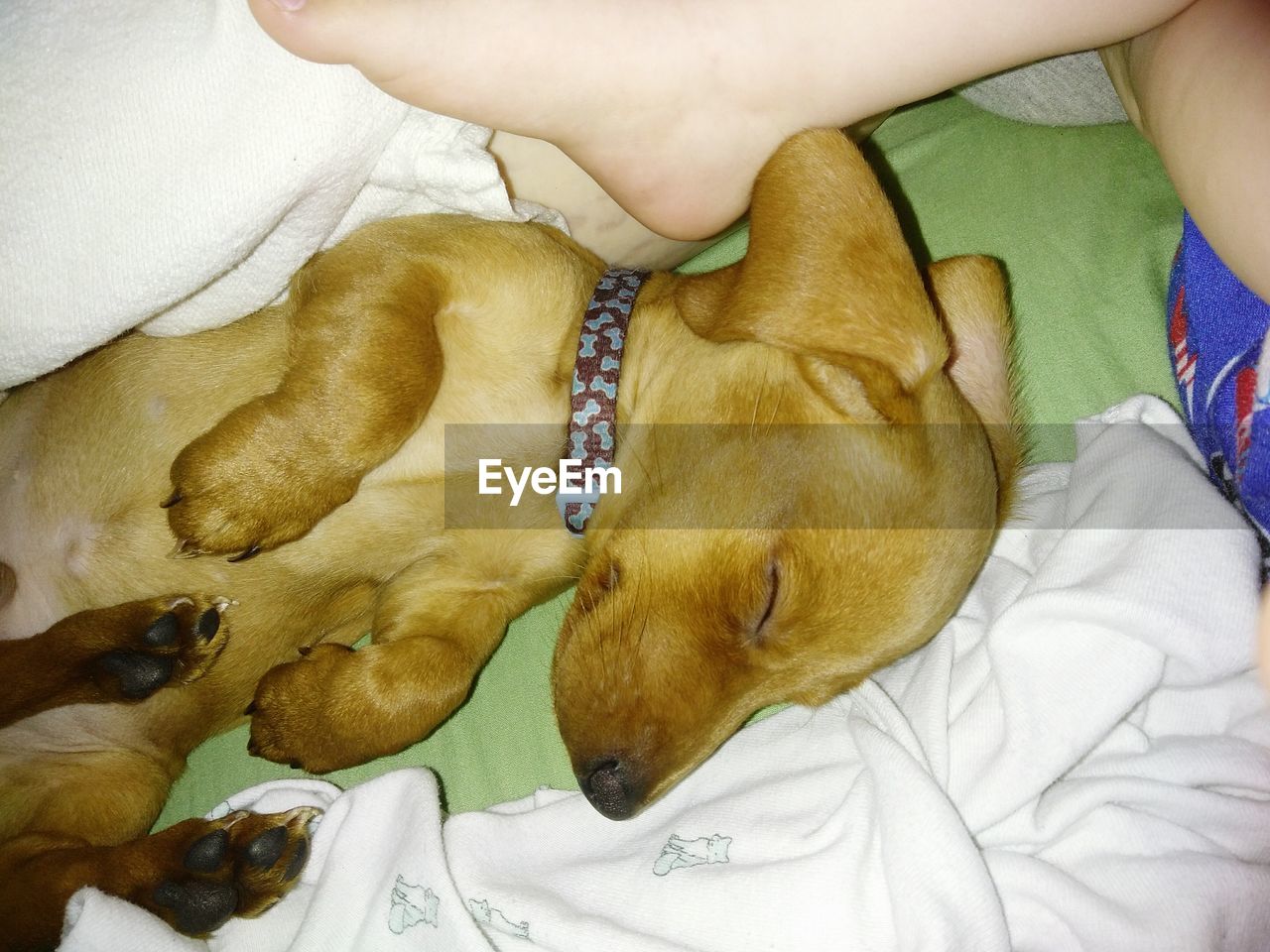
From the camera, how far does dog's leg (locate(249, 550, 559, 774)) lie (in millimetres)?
1791

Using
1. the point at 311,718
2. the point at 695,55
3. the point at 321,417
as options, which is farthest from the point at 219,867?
the point at 695,55

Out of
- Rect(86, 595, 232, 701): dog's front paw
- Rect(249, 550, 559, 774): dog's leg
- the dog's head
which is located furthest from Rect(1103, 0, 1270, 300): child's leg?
Rect(86, 595, 232, 701): dog's front paw

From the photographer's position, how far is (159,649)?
1732mm

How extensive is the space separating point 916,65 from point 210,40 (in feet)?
3.81

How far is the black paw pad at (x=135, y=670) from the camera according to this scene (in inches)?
67.1

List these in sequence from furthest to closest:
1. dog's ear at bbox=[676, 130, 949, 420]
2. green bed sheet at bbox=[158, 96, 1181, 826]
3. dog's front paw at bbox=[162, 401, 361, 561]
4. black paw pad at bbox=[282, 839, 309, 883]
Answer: green bed sheet at bbox=[158, 96, 1181, 826] < black paw pad at bbox=[282, 839, 309, 883] < dog's front paw at bbox=[162, 401, 361, 561] < dog's ear at bbox=[676, 130, 949, 420]

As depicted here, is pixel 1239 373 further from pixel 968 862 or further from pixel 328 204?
pixel 328 204

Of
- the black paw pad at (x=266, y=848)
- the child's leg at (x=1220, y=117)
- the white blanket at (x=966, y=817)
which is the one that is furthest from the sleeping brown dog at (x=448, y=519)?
the child's leg at (x=1220, y=117)

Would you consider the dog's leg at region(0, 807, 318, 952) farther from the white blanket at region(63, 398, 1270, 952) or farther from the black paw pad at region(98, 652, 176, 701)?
the black paw pad at region(98, 652, 176, 701)

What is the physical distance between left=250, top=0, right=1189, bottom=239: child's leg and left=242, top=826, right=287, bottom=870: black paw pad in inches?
52.5

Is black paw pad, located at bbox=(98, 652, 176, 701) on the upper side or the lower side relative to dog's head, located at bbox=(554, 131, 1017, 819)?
lower

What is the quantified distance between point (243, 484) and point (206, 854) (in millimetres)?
697

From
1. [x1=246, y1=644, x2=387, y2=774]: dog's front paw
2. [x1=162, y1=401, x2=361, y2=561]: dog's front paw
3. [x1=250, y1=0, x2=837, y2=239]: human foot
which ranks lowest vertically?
[x1=246, y1=644, x2=387, y2=774]: dog's front paw

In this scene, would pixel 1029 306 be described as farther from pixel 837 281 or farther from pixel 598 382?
pixel 598 382
